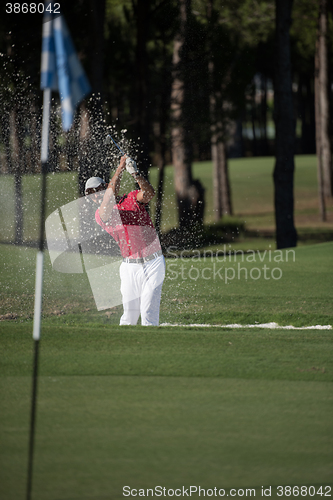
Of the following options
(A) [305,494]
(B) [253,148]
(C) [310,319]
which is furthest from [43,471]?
(B) [253,148]

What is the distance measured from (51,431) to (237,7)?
66.1 feet

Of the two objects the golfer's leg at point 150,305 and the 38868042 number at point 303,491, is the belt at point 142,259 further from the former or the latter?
the 38868042 number at point 303,491

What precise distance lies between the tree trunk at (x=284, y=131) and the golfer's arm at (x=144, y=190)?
323 inches

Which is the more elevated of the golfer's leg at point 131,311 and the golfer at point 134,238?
the golfer at point 134,238

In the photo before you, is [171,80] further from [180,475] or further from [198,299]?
[180,475]

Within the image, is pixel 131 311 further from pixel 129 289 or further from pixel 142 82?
pixel 142 82

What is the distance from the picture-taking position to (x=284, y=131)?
13289mm

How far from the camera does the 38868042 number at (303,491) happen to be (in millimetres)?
Result: 2797

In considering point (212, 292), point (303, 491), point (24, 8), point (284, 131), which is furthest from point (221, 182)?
point (303, 491)

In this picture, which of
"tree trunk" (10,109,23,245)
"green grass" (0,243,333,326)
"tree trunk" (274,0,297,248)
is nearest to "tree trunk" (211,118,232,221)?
"tree trunk" (274,0,297,248)

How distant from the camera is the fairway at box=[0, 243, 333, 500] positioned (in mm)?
2898

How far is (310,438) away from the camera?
3320 mm

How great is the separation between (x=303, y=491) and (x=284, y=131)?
445 inches

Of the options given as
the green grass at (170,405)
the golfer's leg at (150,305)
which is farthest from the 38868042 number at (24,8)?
the golfer's leg at (150,305)
